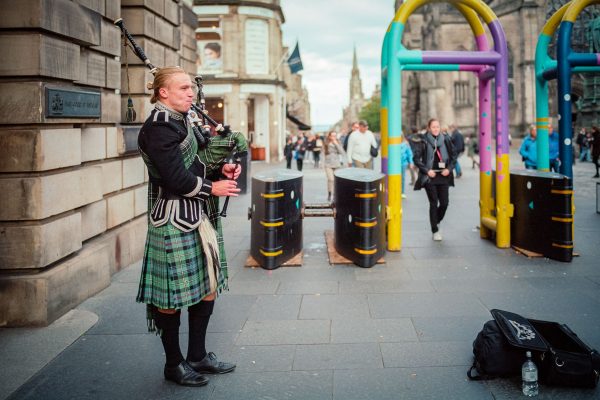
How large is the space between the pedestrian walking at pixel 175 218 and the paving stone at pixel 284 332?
0.90 m

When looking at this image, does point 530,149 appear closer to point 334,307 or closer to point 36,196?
point 334,307

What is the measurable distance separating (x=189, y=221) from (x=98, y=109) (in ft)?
10.4

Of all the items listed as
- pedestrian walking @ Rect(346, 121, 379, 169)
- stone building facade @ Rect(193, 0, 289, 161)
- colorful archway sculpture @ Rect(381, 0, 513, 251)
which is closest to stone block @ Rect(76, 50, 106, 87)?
colorful archway sculpture @ Rect(381, 0, 513, 251)

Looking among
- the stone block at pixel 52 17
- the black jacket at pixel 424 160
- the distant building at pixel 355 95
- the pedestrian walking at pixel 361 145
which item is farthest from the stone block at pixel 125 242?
the distant building at pixel 355 95

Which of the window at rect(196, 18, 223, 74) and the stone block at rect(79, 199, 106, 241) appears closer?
the stone block at rect(79, 199, 106, 241)

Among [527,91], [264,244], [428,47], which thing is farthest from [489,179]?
[428,47]

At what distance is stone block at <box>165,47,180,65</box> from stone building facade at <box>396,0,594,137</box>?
113 feet

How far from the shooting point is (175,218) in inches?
135

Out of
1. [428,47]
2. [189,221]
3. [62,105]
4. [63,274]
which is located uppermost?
[428,47]

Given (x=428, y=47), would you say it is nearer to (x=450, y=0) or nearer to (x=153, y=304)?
(x=450, y=0)

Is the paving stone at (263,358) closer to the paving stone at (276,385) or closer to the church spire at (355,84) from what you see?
the paving stone at (276,385)

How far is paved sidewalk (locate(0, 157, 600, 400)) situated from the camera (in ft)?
11.9

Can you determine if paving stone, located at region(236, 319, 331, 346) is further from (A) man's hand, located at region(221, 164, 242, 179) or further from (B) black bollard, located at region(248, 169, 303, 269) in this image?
(B) black bollard, located at region(248, 169, 303, 269)

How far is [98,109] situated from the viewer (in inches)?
237
